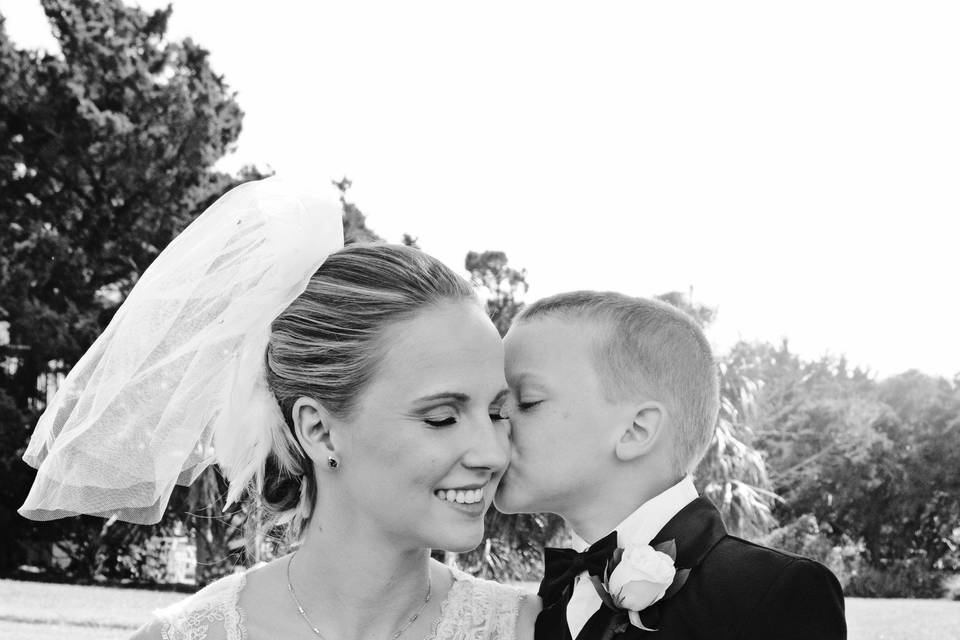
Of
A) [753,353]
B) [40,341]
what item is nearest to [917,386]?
[753,353]

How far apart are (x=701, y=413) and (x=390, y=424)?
43.6 inches

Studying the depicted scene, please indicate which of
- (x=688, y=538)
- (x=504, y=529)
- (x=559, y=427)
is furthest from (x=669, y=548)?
(x=504, y=529)

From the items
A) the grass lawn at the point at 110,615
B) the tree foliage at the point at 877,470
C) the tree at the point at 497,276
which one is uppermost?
the tree at the point at 497,276

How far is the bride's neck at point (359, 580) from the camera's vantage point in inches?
128

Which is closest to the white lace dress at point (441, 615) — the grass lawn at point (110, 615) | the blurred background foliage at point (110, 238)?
the grass lawn at point (110, 615)

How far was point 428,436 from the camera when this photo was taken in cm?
296

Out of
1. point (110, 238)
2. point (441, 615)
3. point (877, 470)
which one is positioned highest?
point (441, 615)

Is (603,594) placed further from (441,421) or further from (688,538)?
(441,421)

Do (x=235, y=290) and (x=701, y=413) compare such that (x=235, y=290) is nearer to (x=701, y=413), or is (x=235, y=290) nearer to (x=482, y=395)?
(x=482, y=395)

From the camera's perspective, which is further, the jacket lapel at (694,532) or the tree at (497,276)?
the tree at (497,276)

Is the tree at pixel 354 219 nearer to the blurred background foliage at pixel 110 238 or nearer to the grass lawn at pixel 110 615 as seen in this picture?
the blurred background foliage at pixel 110 238

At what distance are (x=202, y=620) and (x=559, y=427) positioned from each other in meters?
1.32

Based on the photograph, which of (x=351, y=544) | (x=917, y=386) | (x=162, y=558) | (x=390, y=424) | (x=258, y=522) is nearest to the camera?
(x=390, y=424)

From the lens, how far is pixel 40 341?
23953 mm
